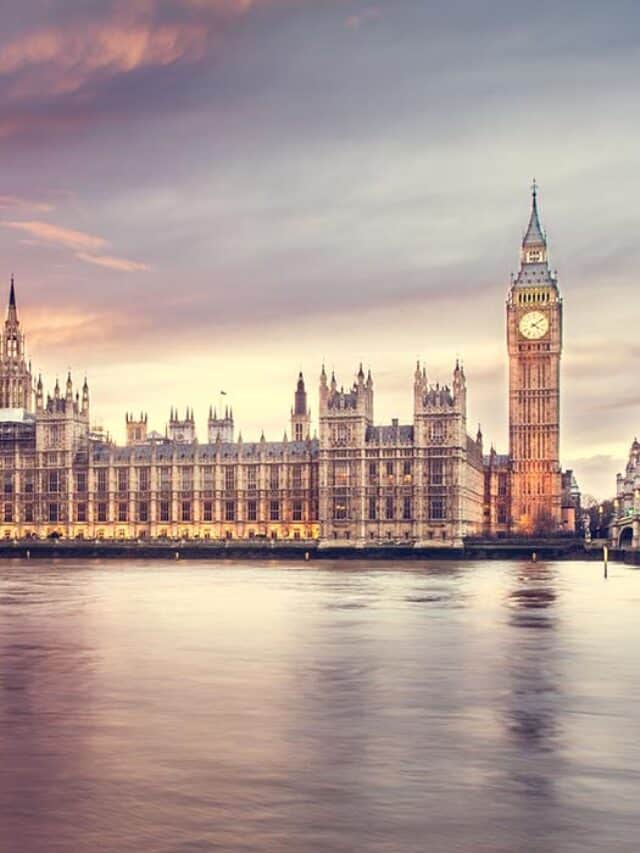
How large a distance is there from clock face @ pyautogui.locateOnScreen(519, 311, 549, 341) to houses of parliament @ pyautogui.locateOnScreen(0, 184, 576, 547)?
20cm

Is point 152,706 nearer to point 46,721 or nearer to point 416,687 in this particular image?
point 46,721

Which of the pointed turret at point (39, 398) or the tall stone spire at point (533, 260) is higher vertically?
the tall stone spire at point (533, 260)

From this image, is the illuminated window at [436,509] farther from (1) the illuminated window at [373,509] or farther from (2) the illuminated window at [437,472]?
(1) the illuminated window at [373,509]

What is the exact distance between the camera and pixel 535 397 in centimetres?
18275

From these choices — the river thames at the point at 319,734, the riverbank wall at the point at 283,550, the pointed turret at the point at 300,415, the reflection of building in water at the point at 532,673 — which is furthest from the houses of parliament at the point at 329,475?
the river thames at the point at 319,734

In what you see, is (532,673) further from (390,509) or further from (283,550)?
(390,509)

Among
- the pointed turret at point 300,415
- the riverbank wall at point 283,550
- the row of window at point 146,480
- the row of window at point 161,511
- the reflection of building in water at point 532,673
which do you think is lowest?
the riverbank wall at point 283,550

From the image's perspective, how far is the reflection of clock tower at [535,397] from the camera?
6983 inches

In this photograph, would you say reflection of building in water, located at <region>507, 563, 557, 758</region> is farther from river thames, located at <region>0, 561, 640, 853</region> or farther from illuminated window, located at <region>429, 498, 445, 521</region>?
illuminated window, located at <region>429, 498, 445, 521</region>

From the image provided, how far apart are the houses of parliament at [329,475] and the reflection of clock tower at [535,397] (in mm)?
209

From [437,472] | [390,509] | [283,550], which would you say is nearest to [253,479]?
[390,509]

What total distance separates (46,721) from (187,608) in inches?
1164

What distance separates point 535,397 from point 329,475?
141 ft

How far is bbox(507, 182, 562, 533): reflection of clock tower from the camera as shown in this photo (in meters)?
177
